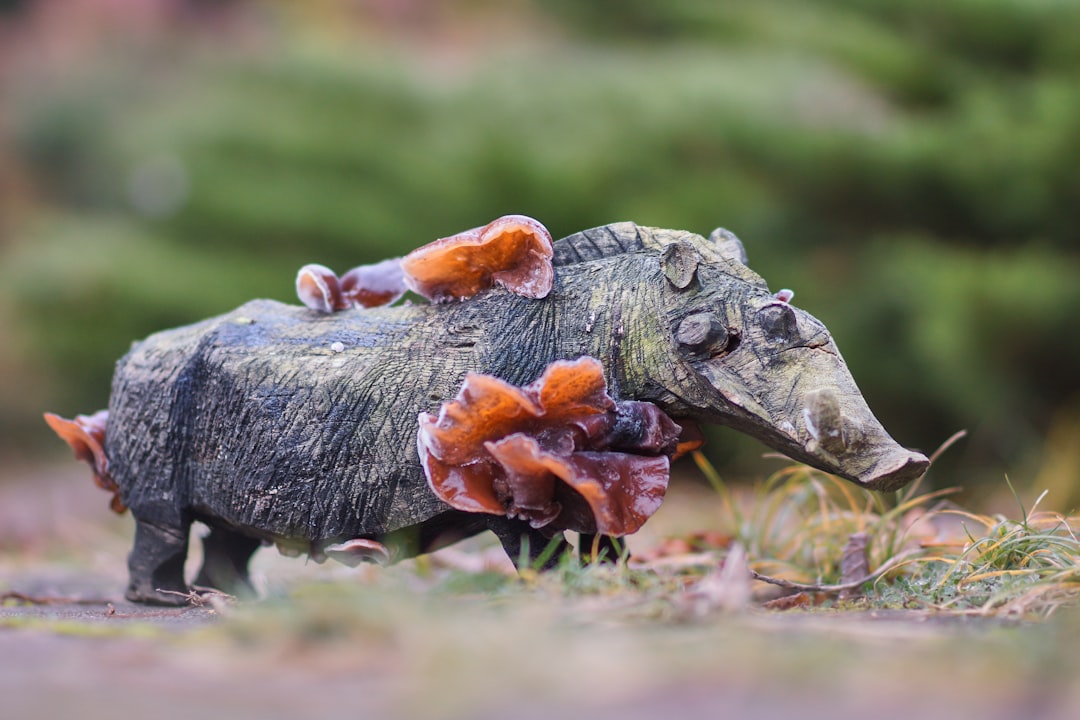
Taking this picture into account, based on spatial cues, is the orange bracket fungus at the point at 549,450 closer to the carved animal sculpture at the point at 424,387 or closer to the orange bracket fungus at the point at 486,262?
the carved animal sculpture at the point at 424,387

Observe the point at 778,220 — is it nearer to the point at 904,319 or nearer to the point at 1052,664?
Answer: the point at 904,319

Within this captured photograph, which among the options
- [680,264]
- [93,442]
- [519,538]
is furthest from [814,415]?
[93,442]

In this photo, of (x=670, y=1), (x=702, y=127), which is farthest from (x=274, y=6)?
(x=702, y=127)

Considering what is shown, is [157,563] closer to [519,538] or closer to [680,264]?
[519,538]

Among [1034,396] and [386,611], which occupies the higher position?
[386,611]

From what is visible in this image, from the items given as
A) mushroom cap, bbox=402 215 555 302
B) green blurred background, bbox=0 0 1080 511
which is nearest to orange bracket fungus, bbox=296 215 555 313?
mushroom cap, bbox=402 215 555 302

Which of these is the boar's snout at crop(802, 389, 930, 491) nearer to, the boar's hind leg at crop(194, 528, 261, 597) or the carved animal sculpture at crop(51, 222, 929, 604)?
the carved animal sculpture at crop(51, 222, 929, 604)
